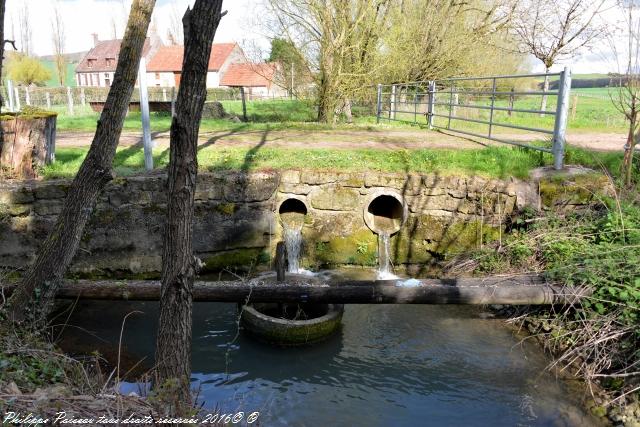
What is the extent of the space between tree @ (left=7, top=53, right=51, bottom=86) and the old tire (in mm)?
37950

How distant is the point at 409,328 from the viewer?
6.05 m

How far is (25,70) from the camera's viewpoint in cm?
3612

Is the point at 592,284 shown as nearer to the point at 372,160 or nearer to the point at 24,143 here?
the point at 372,160

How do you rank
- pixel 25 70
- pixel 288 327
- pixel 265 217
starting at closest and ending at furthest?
pixel 288 327
pixel 265 217
pixel 25 70

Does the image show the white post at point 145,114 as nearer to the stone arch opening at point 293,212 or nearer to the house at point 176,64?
the stone arch opening at point 293,212

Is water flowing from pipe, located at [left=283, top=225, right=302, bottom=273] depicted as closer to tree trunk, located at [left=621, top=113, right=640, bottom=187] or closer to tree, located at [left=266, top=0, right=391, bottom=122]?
tree trunk, located at [left=621, top=113, right=640, bottom=187]

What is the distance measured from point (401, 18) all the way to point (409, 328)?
13.5 metres

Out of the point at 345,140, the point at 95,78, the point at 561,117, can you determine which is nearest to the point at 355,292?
the point at 561,117

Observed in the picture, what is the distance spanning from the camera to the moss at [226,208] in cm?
755

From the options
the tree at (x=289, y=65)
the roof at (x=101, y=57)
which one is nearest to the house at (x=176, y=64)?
the roof at (x=101, y=57)

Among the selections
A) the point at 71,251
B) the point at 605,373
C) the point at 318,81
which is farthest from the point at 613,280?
the point at 318,81

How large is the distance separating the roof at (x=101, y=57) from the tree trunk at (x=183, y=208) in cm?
5938

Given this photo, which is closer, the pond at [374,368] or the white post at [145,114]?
the pond at [374,368]

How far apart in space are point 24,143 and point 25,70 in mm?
34882
